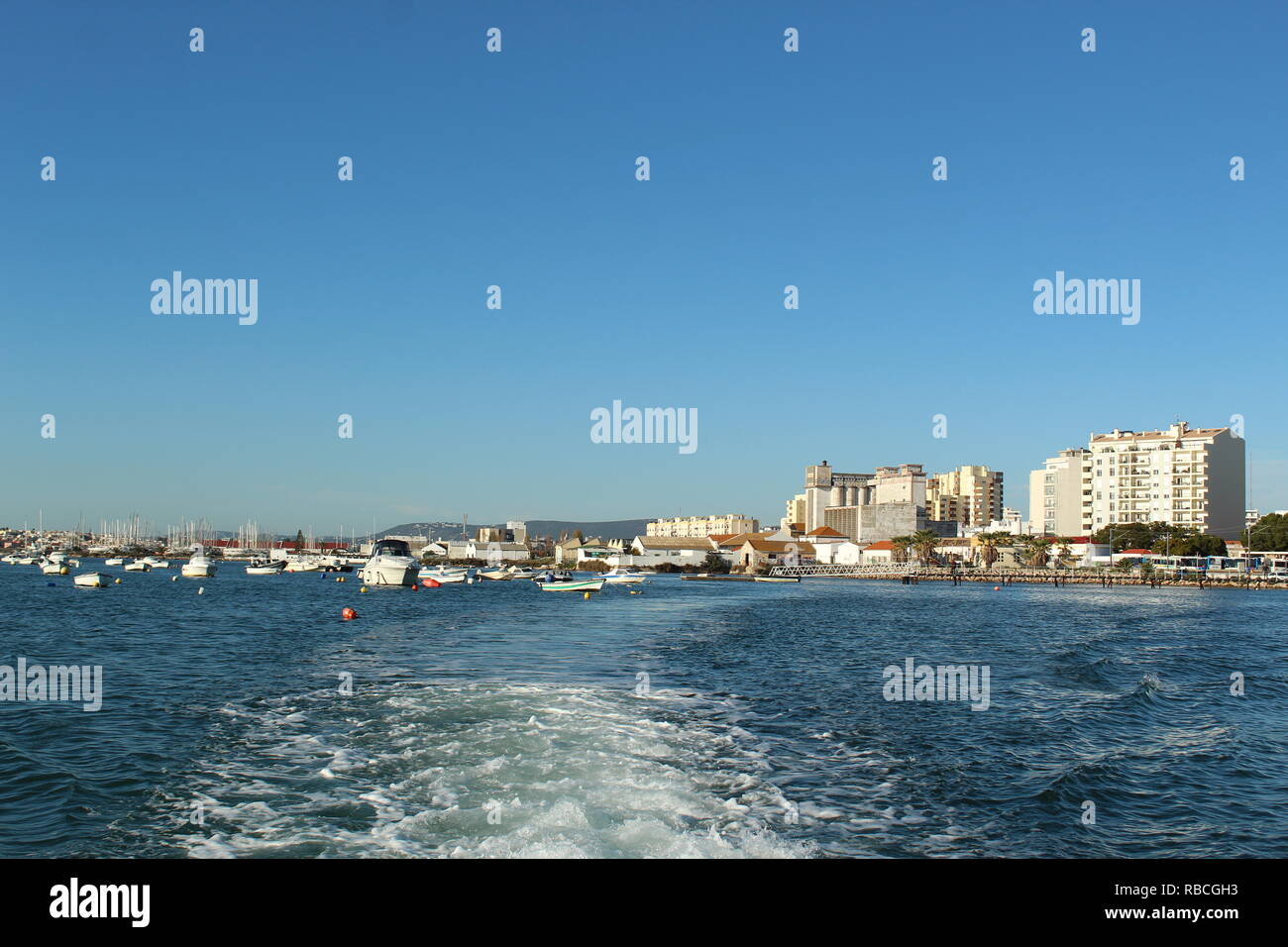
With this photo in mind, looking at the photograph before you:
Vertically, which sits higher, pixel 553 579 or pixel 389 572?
pixel 389 572

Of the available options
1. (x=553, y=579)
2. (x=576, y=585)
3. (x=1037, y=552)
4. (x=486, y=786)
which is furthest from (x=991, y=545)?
(x=486, y=786)

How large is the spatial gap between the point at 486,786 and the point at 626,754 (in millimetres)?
3343

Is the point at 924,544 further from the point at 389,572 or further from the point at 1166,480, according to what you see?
the point at 389,572

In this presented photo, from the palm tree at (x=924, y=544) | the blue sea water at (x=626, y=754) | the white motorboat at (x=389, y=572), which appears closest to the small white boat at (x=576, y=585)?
the white motorboat at (x=389, y=572)

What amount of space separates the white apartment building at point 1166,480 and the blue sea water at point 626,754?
140 m

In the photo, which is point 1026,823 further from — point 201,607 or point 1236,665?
point 201,607

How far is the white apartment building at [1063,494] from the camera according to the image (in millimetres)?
180475

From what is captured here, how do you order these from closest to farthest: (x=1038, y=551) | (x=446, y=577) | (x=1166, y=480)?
(x=446, y=577)
(x=1038, y=551)
(x=1166, y=480)

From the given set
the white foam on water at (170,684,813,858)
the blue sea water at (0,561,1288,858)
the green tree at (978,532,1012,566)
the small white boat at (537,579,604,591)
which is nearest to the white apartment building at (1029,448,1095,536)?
the green tree at (978,532,1012,566)

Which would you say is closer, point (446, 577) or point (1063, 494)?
point (446, 577)

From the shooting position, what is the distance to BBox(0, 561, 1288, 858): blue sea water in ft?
41.6

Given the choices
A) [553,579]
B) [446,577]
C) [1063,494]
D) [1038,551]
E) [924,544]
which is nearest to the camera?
[553,579]

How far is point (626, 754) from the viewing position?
17.0 meters
